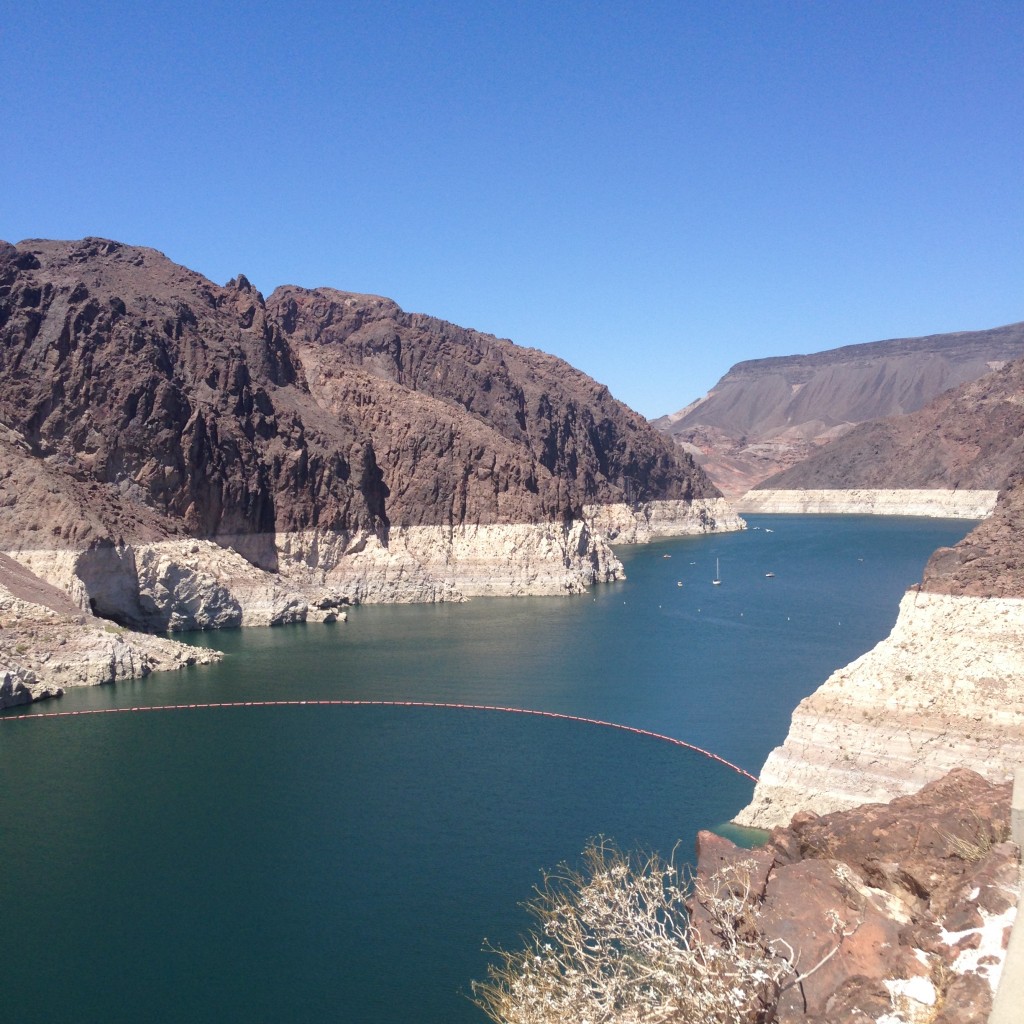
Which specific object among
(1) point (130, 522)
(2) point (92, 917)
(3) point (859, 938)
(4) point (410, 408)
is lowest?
(2) point (92, 917)

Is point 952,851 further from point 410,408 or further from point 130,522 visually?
point 410,408

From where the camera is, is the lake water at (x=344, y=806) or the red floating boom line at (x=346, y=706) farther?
the red floating boom line at (x=346, y=706)

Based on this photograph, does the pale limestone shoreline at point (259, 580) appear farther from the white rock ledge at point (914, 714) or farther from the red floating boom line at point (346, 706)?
the white rock ledge at point (914, 714)

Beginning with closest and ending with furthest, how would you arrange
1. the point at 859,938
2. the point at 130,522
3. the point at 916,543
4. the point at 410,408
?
the point at 859,938 → the point at 130,522 → the point at 410,408 → the point at 916,543

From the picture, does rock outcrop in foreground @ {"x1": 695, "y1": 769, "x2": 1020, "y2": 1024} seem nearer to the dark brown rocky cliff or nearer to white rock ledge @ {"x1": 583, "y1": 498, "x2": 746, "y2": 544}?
the dark brown rocky cliff

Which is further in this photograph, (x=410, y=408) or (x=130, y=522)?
(x=410, y=408)

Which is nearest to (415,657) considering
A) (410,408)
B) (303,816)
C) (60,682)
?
(60,682)

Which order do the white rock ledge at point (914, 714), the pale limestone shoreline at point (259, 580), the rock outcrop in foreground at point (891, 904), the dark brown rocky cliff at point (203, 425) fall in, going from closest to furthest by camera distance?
the rock outcrop in foreground at point (891, 904)
the white rock ledge at point (914, 714)
the pale limestone shoreline at point (259, 580)
the dark brown rocky cliff at point (203, 425)

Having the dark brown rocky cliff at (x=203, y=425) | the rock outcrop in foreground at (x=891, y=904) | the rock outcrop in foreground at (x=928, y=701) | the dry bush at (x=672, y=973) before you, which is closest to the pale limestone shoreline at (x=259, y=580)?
the dark brown rocky cliff at (x=203, y=425)
